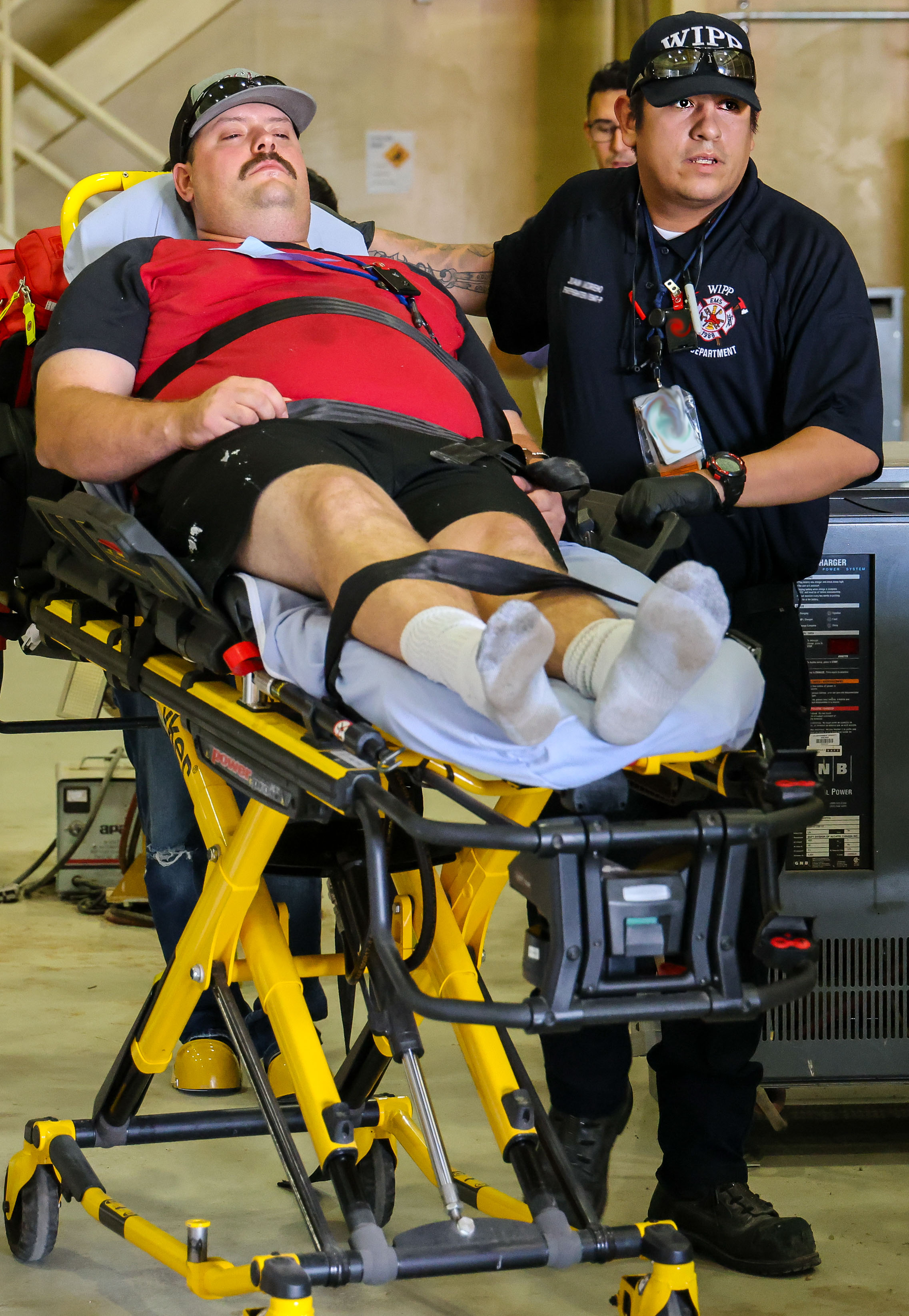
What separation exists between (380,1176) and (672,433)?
1.12 meters

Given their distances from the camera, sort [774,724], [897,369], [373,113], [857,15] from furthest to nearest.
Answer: [373,113] → [857,15] → [897,369] → [774,724]

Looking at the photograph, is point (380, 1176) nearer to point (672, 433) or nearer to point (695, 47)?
point (672, 433)

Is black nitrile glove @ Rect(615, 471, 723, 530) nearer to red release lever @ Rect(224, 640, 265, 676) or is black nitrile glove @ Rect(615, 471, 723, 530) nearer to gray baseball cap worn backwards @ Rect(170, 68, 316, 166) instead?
red release lever @ Rect(224, 640, 265, 676)

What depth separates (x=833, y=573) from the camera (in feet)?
7.84

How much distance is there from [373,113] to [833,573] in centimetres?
492

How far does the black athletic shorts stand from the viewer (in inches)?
65.9

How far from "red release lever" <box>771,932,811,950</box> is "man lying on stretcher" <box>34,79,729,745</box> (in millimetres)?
260

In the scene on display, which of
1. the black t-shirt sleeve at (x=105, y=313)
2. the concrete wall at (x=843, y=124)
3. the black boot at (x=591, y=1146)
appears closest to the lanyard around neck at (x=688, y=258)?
the black t-shirt sleeve at (x=105, y=313)

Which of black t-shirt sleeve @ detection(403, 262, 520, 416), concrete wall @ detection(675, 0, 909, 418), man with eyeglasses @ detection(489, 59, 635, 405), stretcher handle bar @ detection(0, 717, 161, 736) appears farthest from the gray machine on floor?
concrete wall @ detection(675, 0, 909, 418)

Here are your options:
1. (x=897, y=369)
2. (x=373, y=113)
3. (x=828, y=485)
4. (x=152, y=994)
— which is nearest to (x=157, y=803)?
(x=152, y=994)

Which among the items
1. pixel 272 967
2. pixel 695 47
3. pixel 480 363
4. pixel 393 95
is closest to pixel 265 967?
pixel 272 967

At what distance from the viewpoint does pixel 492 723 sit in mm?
1324

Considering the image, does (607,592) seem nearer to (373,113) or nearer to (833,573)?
(833,573)

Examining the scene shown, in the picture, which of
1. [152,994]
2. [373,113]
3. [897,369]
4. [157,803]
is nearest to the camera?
[152,994]
